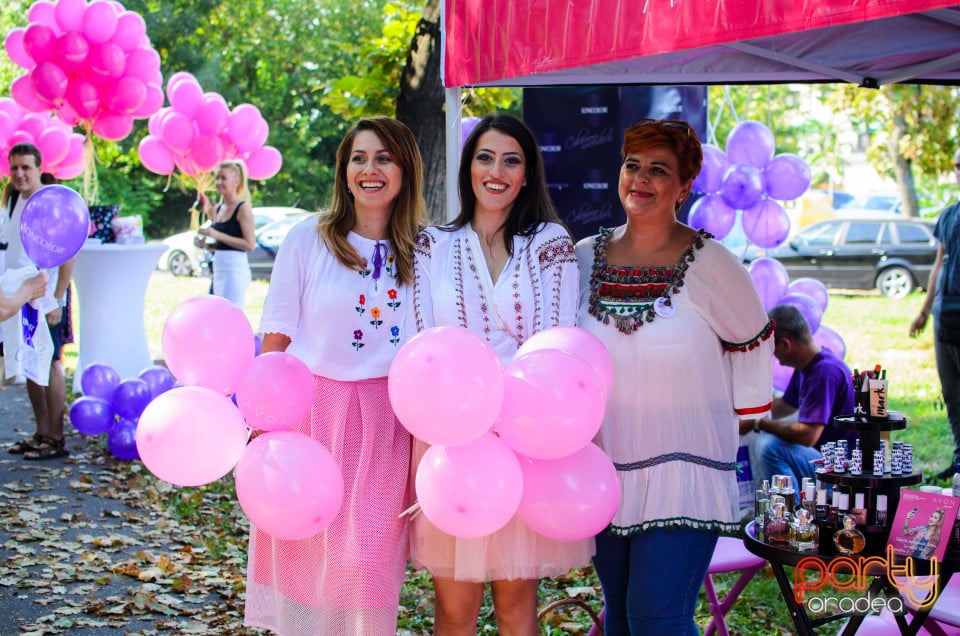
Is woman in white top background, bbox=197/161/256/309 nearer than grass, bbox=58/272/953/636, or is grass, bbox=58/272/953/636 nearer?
grass, bbox=58/272/953/636

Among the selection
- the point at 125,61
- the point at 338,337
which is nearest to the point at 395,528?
the point at 338,337

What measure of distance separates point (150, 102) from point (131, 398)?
12.1 feet

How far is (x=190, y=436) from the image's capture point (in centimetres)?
263

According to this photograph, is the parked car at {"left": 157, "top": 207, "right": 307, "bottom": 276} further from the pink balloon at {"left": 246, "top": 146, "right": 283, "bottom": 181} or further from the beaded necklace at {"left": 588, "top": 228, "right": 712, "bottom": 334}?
the beaded necklace at {"left": 588, "top": 228, "right": 712, "bottom": 334}

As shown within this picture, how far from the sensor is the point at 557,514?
2484 mm

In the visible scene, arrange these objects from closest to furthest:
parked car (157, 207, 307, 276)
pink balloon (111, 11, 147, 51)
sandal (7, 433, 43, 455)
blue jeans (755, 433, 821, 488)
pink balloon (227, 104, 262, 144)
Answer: blue jeans (755, 433, 821, 488) < sandal (7, 433, 43, 455) < pink balloon (111, 11, 147, 51) < pink balloon (227, 104, 262, 144) < parked car (157, 207, 307, 276)

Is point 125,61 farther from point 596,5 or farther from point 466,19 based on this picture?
point 596,5

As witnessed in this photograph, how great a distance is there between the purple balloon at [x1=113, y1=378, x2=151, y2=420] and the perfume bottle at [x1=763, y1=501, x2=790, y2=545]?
4.72 metres

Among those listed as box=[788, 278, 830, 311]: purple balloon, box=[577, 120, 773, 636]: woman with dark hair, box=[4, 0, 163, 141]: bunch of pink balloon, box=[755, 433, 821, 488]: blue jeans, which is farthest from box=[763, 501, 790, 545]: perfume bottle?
box=[4, 0, 163, 141]: bunch of pink balloon

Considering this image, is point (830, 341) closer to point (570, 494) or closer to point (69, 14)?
point (570, 494)

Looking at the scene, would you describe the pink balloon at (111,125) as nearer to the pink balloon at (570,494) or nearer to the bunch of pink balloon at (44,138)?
the bunch of pink balloon at (44,138)

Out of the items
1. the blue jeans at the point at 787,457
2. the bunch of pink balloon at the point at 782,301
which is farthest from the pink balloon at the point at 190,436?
the bunch of pink balloon at the point at 782,301

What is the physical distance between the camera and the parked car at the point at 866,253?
15.6 metres

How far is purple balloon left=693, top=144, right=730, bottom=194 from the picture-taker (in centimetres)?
596
